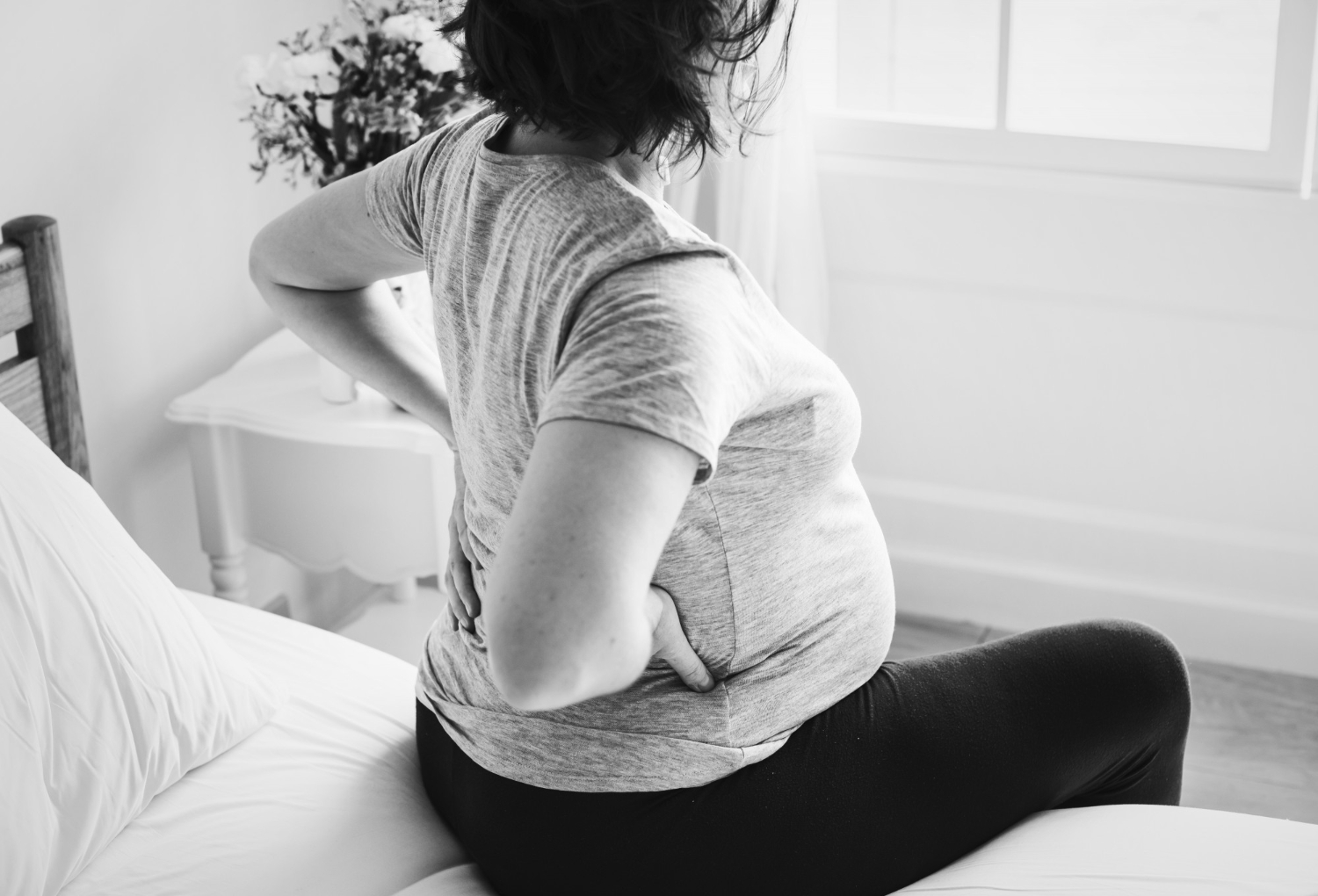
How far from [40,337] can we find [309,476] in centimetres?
45

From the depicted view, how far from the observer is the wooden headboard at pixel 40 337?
1.50m

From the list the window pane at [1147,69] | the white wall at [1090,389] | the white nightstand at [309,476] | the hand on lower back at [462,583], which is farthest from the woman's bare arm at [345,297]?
the window pane at [1147,69]

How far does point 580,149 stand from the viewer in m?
0.88

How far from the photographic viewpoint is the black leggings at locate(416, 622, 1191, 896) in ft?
3.25

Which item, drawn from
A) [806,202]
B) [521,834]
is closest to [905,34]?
[806,202]

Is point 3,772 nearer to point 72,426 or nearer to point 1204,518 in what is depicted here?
point 72,426

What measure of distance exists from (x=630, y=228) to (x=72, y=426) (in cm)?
109

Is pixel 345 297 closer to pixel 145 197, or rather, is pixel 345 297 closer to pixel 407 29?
pixel 407 29

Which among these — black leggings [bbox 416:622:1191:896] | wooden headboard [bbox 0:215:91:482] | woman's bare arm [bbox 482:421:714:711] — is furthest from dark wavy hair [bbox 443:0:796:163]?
wooden headboard [bbox 0:215:91:482]

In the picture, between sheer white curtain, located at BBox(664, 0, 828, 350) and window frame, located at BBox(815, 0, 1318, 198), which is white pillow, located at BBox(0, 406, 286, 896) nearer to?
sheer white curtain, located at BBox(664, 0, 828, 350)

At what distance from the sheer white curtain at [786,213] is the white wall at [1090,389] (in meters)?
0.07

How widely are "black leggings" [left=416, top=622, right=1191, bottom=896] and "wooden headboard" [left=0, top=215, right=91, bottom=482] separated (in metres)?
0.71

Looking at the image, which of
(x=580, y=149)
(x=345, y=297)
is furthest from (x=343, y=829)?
(x=580, y=149)

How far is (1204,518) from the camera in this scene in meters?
2.22
